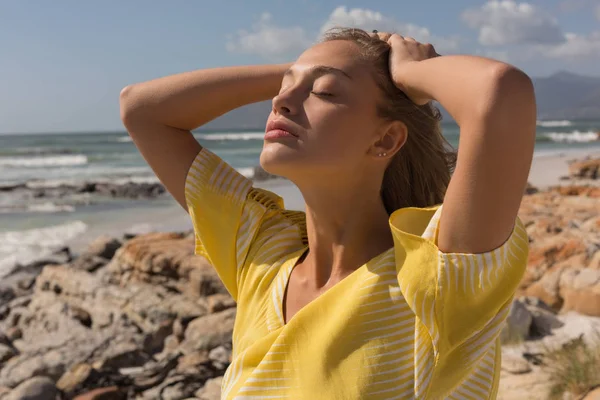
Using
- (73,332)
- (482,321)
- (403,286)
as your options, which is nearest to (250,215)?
(403,286)

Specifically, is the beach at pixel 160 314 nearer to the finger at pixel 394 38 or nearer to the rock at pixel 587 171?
the finger at pixel 394 38

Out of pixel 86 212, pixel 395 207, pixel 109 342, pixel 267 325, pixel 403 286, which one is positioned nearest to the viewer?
pixel 403 286

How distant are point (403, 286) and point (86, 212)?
13.5 meters

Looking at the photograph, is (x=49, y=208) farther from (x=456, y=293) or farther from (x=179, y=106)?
(x=456, y=293)

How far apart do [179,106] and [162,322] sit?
4124 millimetres

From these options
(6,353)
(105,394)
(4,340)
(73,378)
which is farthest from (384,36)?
(4,340)

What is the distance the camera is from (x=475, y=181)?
1286 mm

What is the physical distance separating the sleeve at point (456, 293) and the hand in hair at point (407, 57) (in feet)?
1.11

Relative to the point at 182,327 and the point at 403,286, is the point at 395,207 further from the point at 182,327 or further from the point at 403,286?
the point at 182,327

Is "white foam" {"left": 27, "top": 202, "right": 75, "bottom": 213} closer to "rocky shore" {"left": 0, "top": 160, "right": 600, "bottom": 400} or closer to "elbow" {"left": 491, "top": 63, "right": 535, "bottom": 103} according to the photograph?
"rocky shore" {"left": 0, "top": 160, "right": 600, "bottom": 400}

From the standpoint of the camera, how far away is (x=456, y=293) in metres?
1.32

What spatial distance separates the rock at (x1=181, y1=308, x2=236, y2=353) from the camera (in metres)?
5.28

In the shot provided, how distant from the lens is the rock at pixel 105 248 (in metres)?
8.34

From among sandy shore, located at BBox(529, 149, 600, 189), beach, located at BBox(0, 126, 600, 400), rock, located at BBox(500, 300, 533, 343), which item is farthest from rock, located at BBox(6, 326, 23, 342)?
sandy shore, located at BBox(529, 149, 600, 189)
